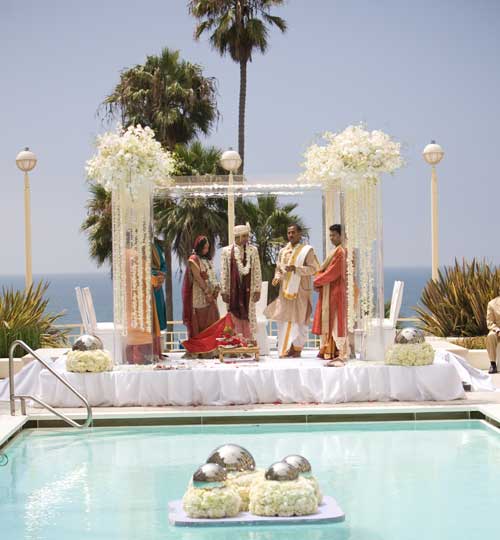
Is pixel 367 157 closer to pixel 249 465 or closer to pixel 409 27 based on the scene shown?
pixel 249 465

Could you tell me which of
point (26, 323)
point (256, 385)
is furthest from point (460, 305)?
point (26, 323)

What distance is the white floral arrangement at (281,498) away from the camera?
7.07 metres

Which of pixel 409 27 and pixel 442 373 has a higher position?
pixel 409 27

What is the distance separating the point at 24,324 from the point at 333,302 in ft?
15.1

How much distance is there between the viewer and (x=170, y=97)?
29.8 m

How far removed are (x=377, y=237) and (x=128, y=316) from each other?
2748 millimetres

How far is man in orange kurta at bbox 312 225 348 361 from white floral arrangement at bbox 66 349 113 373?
2.47m

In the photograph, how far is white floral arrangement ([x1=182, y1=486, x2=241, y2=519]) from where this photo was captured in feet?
23.2

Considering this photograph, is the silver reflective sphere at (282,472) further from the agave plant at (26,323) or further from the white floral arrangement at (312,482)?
the agave plant at (26,323)

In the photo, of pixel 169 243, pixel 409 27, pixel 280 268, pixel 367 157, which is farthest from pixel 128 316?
pixel 409 27

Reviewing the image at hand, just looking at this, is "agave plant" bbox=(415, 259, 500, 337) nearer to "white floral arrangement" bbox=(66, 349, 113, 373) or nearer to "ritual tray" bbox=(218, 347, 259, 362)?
"ritual tray" bbox=(218, 347, 259, 362)

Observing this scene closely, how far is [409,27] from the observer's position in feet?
174

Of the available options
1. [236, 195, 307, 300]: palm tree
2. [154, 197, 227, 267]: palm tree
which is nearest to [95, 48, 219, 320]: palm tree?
[154, 197, 227, 267]: palm tree

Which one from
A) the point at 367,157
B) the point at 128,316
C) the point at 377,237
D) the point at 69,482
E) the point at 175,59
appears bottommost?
the point at 69,482
